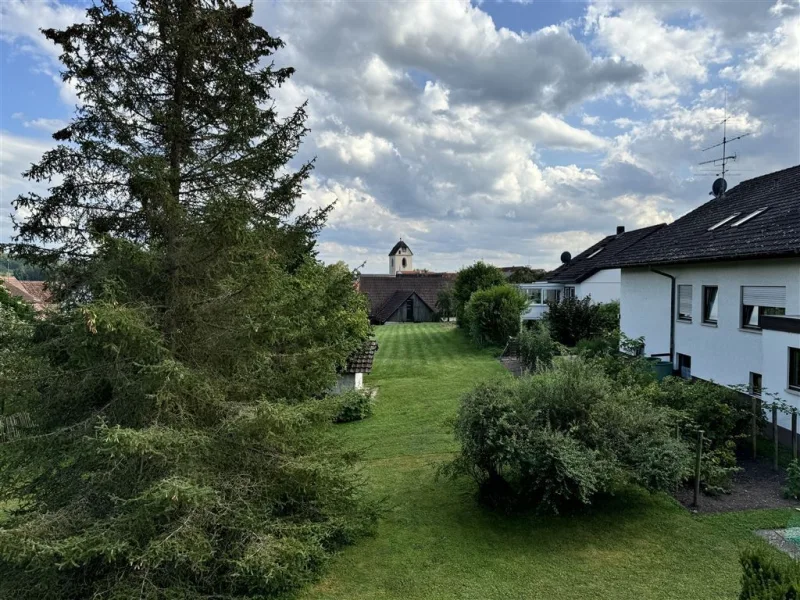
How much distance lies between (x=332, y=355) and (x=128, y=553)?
3231 millimetres

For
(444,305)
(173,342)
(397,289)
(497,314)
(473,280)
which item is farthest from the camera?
(397,289)

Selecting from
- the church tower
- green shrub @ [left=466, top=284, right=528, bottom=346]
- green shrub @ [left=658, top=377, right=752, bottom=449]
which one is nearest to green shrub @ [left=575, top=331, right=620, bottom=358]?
green shrub @ [left=658, top=377, right=752, bottom=449]

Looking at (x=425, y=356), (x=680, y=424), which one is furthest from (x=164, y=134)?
(x=425, y=356)

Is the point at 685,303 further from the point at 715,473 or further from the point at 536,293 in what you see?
the point at 536,293

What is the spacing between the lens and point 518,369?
2139 centimetres

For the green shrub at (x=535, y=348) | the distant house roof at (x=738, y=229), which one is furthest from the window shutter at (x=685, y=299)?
the green shrub at (x=535, y=348)

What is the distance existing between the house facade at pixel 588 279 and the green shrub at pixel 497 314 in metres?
2.00

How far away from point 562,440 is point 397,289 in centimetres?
4878

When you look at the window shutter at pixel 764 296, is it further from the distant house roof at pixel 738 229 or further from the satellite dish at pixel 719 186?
the satellite dish at pixel 719 186

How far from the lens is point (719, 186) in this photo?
67.3 ft

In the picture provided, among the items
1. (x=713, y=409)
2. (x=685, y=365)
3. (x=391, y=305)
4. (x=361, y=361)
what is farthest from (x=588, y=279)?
(x=391, y=305)

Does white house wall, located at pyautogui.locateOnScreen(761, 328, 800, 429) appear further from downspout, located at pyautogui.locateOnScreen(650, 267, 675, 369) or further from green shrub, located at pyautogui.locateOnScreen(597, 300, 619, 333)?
green shrub, located at pyautogui.locateOnScreen(597, 300, 619, 333)

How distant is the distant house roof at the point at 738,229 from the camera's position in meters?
11.4

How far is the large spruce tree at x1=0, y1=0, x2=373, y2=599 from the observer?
5383mm
